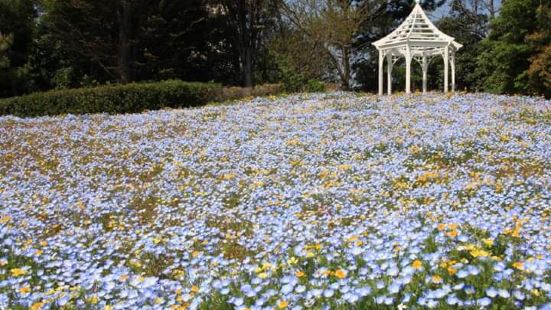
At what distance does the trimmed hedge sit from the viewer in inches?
677

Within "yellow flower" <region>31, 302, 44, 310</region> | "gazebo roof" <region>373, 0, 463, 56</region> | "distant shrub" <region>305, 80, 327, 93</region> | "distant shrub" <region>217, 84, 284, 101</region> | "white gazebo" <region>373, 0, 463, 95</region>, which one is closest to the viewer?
"yellow flower" <region>31, 302, 44, 310</region>

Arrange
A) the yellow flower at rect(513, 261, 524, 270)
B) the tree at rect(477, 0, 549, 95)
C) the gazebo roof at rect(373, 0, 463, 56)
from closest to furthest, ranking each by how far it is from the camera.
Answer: the yellow flower at rect(513, 261, 524, 270)
the gazebo roof at rect(373, 0, 463, 56)
the tree at rect(477, 0, 549, 95)

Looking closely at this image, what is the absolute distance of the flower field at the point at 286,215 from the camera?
9.25 feet

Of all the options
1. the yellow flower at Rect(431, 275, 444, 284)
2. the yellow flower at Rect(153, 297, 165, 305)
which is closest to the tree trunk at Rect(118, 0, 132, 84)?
the yellow flower at Rect(153, 297, 165, 305)

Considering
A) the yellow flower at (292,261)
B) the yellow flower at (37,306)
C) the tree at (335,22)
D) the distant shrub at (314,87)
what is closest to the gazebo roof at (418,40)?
the distant shrub at (314,87)

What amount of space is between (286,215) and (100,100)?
543 inches

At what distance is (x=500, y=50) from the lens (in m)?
19.7

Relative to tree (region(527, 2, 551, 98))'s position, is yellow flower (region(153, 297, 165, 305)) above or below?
below

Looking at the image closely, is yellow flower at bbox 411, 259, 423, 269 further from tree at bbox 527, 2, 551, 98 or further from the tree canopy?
the tree canopy

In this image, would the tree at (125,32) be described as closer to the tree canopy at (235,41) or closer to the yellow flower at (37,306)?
the tree canopy at (235,41)

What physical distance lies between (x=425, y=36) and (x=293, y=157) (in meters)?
13.1

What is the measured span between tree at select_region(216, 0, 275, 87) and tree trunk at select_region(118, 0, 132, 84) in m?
6.04

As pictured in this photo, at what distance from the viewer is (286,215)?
484 centimetres

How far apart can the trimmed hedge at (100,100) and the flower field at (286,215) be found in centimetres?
588
